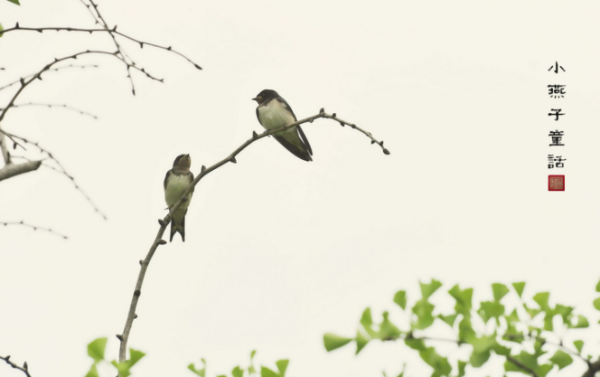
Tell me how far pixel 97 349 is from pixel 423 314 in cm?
88

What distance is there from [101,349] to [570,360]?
1271 mm

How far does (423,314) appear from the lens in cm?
200

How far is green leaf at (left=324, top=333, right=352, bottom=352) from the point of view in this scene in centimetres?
187

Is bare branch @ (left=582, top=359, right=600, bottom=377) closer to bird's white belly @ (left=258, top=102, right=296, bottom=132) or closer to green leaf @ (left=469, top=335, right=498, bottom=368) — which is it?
green leaf @ (left=469, top=335, right=498, bottom=368)

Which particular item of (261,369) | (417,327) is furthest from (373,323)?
(261,369)

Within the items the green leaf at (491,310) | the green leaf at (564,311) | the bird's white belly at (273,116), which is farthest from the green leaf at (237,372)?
the bird's white belly at (273,116)

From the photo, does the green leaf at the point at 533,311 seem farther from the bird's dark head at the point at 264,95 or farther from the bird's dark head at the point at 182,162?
the bird's dark head at the point at 182,162

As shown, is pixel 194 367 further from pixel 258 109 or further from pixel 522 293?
pixel 258 109

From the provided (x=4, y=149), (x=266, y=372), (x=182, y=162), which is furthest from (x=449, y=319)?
(x=182, y=162)

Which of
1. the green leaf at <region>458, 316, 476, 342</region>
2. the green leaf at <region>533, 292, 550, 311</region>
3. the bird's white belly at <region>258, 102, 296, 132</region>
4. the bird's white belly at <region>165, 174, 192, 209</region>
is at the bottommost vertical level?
the green leaf at <region>458, 316, 476, 342</region>

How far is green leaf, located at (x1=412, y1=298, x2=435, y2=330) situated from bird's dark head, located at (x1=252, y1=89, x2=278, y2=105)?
758 centimetres

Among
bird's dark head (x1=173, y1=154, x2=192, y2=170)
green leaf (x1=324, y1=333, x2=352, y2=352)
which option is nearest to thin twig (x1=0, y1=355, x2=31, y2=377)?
green leaf (x1=324, y1=333, x2=352, y2=352)

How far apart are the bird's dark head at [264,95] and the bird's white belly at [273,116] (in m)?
0.38

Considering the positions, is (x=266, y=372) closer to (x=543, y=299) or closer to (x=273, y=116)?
(x=543, y=299)
